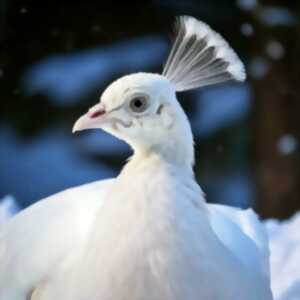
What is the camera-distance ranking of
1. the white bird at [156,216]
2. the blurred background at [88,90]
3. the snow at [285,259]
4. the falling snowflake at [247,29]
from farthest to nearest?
the falling snowflake at [247,29] → the blurred background at [88,90] → the snow at [285,259] → the white bird at [156,216]

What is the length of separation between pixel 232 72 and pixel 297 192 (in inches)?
31.7

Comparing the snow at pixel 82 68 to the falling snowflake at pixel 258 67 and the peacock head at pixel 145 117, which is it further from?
the peacock head at pixel 145 117

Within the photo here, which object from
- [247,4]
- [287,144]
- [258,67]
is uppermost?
[247,4]

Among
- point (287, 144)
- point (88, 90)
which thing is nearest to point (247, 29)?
point (287, 144)

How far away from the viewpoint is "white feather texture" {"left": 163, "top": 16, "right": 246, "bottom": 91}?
740 millimetres

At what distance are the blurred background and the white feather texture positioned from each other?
389 millimetres

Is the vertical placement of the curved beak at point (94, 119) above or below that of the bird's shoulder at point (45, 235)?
above

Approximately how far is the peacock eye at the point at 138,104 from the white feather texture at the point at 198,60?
8 cm

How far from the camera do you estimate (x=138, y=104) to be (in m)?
0.67

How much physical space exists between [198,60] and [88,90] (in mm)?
533

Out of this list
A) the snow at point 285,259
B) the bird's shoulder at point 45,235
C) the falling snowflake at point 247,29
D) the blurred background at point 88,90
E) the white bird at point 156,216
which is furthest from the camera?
the falling snowflake at point 247,29

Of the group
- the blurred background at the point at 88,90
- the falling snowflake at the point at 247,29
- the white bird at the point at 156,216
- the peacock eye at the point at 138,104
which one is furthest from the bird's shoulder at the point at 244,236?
the falling snowflake at the point at 247,29

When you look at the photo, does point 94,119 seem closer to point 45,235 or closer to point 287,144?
point 45,235

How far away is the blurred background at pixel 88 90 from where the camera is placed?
4.10ft
